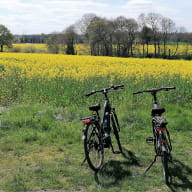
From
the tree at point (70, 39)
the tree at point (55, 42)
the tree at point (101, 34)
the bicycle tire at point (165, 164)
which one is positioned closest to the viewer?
the bicycle tire at point (165, 164)

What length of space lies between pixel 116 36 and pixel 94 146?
5700cm

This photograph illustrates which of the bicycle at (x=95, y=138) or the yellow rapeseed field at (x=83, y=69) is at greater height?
the yellow rapeseed field at (x=83, y=69)

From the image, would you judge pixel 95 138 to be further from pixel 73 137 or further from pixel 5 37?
pixel 5 37

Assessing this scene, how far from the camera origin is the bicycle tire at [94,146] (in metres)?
4.77

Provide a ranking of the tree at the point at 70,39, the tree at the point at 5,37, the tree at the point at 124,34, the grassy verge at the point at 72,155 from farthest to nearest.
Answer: the tree at the point at 5,37 → the tree at the point at 70,39 → the tree at the point at 124,34 → the grassy verge at the point at 72,155

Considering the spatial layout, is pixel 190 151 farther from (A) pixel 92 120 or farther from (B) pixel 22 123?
(B) pixel 22 123

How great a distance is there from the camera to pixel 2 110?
904 cm

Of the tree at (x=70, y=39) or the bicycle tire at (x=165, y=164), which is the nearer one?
the bicycle tire at (x=165, y=164)

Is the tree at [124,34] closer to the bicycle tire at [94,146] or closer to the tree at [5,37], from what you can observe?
the tree at [5,37]

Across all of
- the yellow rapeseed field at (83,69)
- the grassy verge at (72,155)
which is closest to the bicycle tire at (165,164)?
the grassy verge at (72,155)

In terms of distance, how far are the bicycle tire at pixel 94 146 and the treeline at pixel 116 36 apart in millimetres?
54319

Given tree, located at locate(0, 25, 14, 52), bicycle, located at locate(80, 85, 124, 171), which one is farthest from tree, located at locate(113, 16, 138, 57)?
bicycle, located at locate(80, 85, 124, 171)

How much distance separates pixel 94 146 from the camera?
4.84 meters

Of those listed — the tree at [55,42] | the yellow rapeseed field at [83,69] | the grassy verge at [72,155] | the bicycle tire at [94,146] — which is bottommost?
the grassy verge at [72,155]
